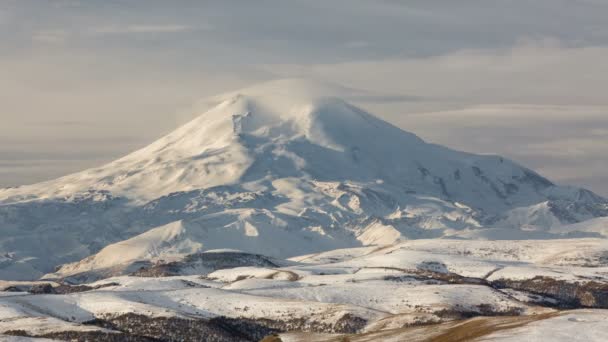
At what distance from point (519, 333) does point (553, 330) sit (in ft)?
19.9

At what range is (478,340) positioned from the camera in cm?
19275

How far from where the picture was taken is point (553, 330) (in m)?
188

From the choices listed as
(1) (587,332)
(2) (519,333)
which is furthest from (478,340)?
(1) (587,332)

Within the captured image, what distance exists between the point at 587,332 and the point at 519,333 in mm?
13234

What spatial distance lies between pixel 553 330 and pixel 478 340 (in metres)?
12.2

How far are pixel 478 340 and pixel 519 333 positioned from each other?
21.7ft

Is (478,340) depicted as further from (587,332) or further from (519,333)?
(587,332)

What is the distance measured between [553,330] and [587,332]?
24.2 feet

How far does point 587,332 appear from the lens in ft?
598
